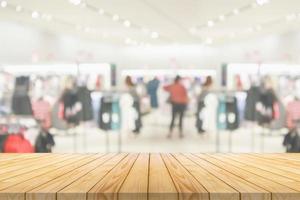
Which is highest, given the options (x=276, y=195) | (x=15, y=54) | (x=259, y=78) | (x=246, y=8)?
(x=246, y=8)

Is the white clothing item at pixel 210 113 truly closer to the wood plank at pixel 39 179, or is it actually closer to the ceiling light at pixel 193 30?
the ceiling light at pixel 193 30

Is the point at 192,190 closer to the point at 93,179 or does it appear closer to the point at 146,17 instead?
the point at 93,179

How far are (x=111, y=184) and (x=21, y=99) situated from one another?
4886 millimetres

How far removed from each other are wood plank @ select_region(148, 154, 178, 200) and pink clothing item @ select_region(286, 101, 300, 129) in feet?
16.0

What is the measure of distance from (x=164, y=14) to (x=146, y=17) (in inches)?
23.3

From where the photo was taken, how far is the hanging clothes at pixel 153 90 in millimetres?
9113

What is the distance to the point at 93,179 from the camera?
189 cm

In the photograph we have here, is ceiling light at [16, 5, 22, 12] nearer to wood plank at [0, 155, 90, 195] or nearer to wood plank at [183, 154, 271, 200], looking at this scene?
wood plank at [0, 155, 90, 195]

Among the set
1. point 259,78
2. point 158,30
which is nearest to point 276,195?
point 259,78

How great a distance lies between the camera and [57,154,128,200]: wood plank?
1.62 metres

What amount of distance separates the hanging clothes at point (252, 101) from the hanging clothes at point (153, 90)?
2.37 m

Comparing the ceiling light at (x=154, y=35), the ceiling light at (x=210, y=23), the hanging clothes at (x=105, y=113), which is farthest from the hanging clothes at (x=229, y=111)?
the ceiling light at (x=154, y=35)

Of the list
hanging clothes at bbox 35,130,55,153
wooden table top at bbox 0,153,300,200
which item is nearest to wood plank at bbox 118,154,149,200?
wooden table top at bbox 0,153,300,200

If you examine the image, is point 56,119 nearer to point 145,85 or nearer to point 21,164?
point 145,85
